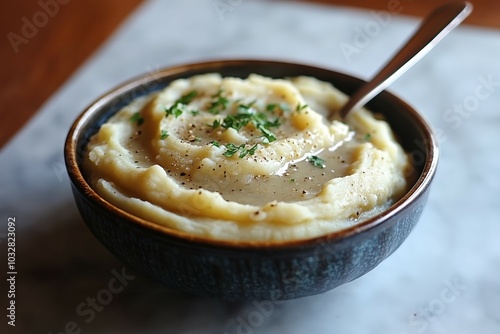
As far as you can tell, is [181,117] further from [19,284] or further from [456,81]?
[456,81]

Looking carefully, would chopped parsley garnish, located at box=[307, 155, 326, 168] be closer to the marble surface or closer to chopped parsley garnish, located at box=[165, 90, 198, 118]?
the marble surface

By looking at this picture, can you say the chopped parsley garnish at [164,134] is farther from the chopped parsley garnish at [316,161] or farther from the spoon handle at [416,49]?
the spoon handle at [416,49]

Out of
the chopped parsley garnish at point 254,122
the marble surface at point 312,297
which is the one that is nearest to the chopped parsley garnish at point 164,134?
the chopped parsley garnish at point 254,122

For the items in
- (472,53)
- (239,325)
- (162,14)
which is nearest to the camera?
(239,325)

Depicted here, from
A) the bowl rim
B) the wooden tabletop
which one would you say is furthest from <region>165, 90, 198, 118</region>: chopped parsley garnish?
the wooden tabletop

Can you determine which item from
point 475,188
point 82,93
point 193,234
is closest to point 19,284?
point 193,234
